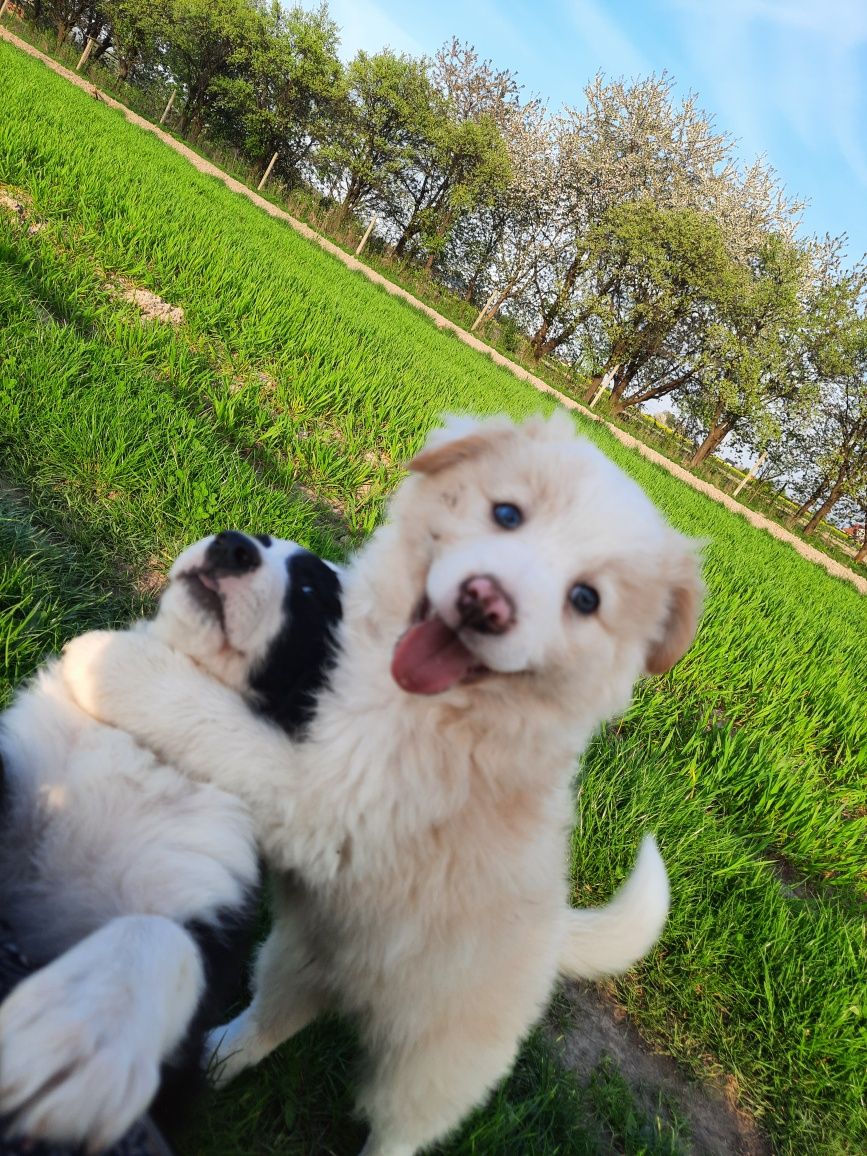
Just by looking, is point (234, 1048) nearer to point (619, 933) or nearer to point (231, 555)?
point (619, 933)

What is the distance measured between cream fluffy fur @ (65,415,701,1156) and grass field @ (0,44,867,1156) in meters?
0.33

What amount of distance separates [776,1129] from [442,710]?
210 centimetres

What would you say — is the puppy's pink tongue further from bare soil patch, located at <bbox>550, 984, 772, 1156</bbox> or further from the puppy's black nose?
bare soil patch, located at <bbox>550, 984, 772, 1156</bbox>

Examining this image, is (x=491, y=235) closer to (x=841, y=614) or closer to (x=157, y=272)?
(x=841, y=614)

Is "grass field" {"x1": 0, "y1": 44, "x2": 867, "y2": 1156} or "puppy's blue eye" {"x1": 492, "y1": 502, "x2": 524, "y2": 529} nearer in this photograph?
A: "puppy's blue eye" {"x1": 492, "y1": 502, "x2": 524, "y2": 529}

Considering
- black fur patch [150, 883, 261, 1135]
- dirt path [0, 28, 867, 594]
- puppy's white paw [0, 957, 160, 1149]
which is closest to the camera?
puppy's white paw [0, 957, 160, 1149]

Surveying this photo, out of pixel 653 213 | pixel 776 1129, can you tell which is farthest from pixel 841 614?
pixel 653 213

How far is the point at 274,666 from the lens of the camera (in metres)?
1.60

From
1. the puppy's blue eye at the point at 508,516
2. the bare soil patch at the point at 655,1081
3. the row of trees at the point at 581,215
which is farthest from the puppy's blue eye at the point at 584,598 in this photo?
the row of trees at the point at 581,215

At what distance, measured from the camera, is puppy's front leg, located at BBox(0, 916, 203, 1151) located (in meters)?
0.80

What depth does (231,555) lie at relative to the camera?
1550 millimetres

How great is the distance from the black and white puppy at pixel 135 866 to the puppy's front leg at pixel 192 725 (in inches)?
1.3

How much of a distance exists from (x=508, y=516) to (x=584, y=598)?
26 cm

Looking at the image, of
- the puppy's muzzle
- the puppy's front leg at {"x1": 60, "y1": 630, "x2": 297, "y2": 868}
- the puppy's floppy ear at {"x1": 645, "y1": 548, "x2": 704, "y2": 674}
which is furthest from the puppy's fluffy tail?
the puppy's muzzle
